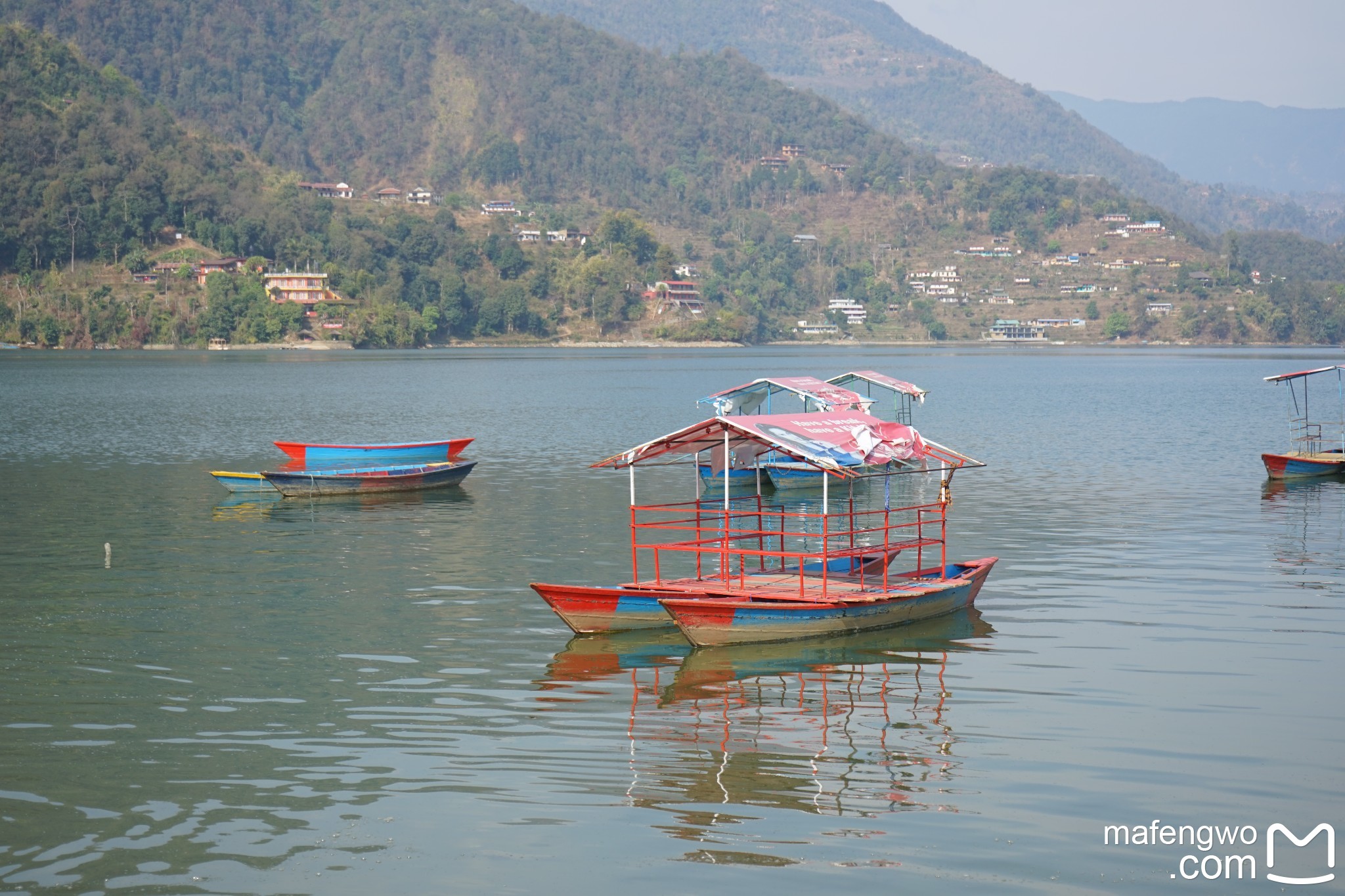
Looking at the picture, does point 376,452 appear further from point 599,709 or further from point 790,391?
point 599,709

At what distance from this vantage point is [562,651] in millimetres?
21125

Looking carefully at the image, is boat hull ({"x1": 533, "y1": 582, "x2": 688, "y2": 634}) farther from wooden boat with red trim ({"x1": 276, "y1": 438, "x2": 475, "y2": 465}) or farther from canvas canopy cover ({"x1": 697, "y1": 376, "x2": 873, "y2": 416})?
wooden boat with red trim ({"x1": 276, "y1": 438, "x2": 475, "y2": 465})

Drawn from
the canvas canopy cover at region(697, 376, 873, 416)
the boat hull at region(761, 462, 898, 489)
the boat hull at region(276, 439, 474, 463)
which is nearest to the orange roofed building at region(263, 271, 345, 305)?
the canvas canopy cover at region(697, 376, 873, 416)

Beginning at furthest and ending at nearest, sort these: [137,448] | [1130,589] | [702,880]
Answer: [137,448]
[1130,589]
[702,880]

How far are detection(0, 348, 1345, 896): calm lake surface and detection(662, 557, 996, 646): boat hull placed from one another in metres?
0.31

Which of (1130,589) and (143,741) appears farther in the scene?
(1130,589)

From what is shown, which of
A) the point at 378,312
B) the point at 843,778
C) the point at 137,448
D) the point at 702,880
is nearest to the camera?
the point at 702,880

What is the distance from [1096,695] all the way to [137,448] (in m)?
45.4

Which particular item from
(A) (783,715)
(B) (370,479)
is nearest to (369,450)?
(B) (370,479)

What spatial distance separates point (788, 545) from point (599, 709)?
14.3 m

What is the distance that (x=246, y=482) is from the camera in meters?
40.1

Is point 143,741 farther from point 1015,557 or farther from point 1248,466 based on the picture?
point 1248,466

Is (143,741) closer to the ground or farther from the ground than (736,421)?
closer to the ground

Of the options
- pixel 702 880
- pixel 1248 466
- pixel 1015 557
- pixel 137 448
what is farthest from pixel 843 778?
pixel 137 448
